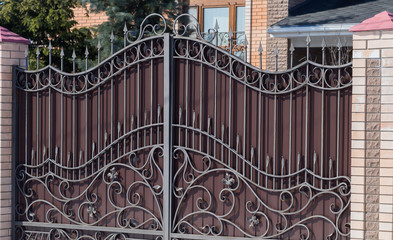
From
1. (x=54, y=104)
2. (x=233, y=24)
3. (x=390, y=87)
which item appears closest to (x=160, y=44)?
(x=54, y=104)

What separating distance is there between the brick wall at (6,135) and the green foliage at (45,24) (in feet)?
22.9

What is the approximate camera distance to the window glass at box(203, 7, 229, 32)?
1633 centimetres

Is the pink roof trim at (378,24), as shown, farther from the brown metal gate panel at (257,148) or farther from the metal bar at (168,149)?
the metal bar at (168,149)

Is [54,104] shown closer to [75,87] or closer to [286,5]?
[75,87]

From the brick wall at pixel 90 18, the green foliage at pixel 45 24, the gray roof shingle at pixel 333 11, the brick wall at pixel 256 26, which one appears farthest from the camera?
the brick wall at pixel 90 18

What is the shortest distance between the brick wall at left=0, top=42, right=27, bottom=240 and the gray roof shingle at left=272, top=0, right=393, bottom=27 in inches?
293

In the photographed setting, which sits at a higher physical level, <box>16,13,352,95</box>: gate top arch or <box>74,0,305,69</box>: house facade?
<box>74,0,305,69</box>: house facade

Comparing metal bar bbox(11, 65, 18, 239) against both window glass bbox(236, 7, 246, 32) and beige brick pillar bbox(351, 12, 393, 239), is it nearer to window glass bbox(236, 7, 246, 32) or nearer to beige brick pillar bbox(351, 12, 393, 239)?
beige brick pillar bbox(351, 12, 393, 239)

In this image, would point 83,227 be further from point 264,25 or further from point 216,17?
point 216,17

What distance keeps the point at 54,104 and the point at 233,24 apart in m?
9.67

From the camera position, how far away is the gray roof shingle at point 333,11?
13398 millimetres

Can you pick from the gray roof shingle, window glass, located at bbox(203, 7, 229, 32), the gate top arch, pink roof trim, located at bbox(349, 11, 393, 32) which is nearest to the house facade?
window glass, located at bbox(203, 7, 229, 32)

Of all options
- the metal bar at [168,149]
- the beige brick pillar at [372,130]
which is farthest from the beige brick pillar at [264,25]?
the beige brick pillar at [372,130]

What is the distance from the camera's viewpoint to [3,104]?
700 centimetres
